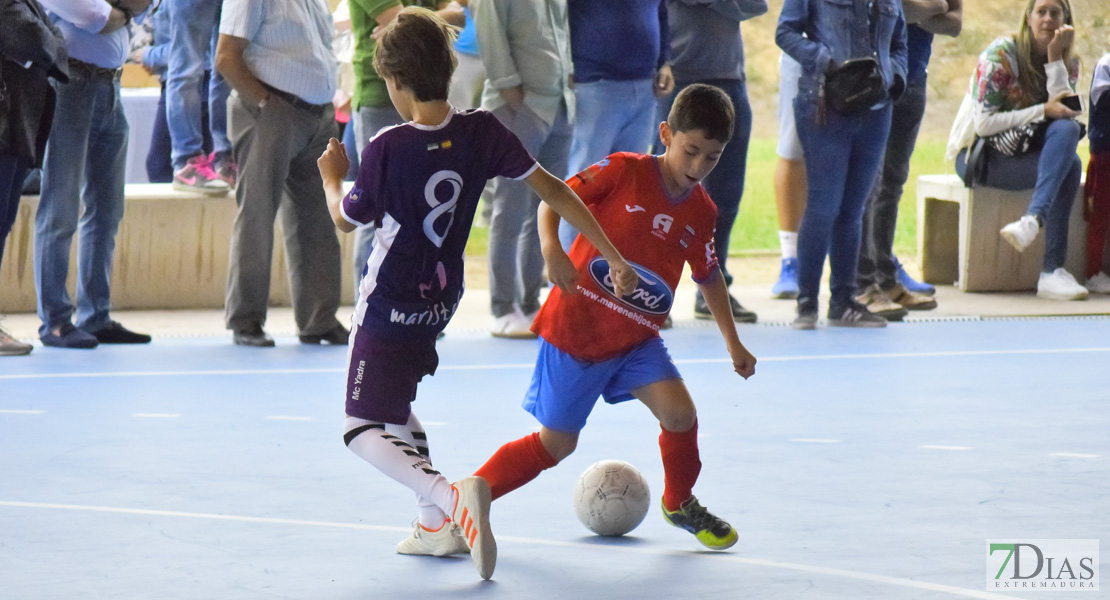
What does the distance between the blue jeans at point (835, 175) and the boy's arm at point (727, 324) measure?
10.9 feet

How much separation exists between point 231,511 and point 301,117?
115 inches

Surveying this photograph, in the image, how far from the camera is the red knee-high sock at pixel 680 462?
11.5 ft

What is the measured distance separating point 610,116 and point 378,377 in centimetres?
365

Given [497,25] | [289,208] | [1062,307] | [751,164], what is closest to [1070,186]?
[1062,307]

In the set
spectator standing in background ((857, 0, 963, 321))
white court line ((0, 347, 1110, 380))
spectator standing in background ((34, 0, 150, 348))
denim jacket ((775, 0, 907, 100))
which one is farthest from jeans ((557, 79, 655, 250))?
spectator standing in background ((34, 0, 150, 348))

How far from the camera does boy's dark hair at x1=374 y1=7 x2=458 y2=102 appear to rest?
3.24 m

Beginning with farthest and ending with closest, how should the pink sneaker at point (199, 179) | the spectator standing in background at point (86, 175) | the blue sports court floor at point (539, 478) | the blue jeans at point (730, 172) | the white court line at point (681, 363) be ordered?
1. the pink sneaker at point (199, 179)
2. the blue jeans at point (730, 172)
3. the spectator standing in background at point (86, 175)
4. the white court line at point (681, 363)
5. the blue sports court floor at point (539, 478)

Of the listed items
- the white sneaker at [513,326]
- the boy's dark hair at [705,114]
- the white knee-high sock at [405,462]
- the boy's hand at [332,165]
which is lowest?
the white sneaker at [513,326]

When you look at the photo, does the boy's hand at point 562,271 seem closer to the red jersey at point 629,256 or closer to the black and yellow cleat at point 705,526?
the red jersey at point 629,256

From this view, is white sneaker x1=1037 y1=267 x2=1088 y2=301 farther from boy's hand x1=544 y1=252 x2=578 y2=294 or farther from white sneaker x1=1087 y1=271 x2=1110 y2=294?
boy's hand x1=544 y1=252 x2=578 y2=294

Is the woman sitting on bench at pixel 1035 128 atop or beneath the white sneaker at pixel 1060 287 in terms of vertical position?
atop

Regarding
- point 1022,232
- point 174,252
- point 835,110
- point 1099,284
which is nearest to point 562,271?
point 835,110

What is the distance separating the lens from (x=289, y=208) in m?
6.64

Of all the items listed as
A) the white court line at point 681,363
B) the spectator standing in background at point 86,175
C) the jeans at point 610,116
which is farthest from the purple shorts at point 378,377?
the jeans at point 610,116
